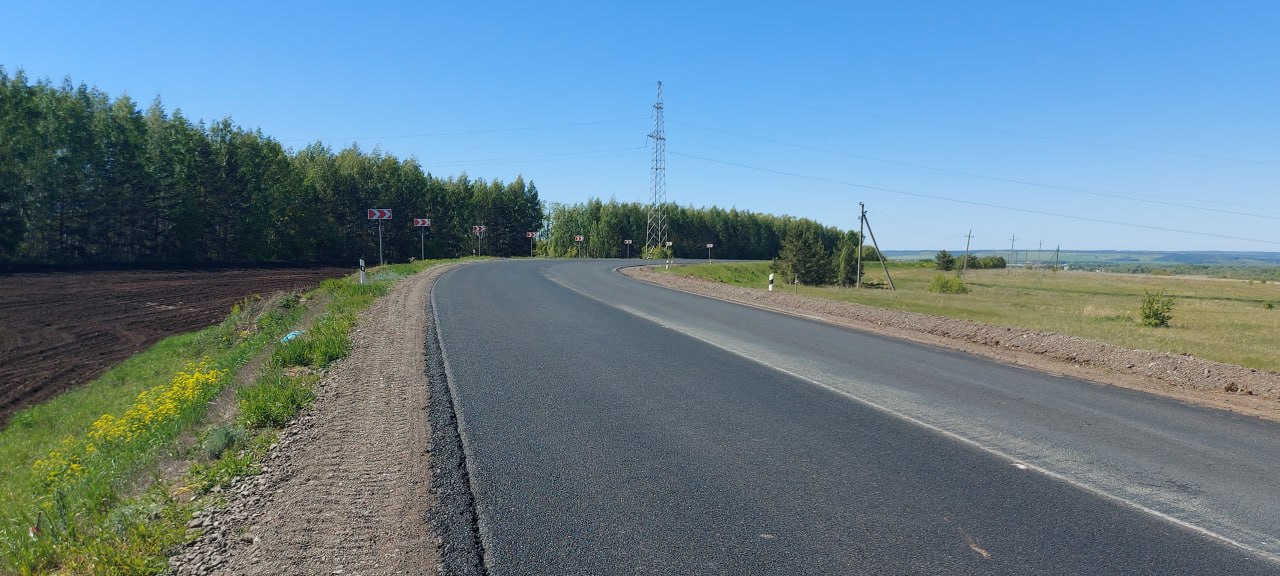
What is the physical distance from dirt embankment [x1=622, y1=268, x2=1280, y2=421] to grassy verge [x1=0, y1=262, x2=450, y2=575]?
35.5 feet

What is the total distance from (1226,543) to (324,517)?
550 centimetres

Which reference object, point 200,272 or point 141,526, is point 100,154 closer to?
point 200,272

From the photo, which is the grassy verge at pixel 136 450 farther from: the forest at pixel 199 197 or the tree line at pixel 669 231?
the tree line at pixel 669 231

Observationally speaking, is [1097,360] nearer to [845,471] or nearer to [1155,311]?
[845,471]

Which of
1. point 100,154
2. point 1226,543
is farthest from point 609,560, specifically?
point 100,154

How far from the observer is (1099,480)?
17.1ft

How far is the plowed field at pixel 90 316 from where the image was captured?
A: 16188 millimetres

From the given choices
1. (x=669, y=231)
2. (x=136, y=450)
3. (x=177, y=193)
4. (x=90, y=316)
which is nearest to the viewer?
(x=136, y=450)

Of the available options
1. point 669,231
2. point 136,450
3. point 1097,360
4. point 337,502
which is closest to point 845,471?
point 337,502

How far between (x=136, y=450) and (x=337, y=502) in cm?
549

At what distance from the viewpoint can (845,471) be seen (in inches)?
206

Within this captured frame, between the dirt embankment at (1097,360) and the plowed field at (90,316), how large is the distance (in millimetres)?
18861

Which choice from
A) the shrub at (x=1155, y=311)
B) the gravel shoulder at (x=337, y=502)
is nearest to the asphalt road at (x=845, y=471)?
the gravel shoulder at (x=337, y=502)

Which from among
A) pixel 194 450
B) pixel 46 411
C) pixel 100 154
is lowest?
pixel 46 411
